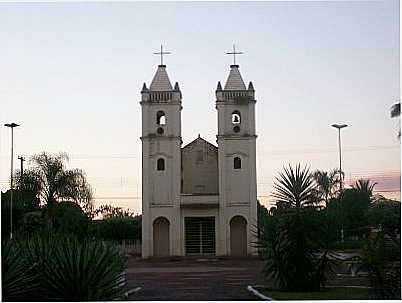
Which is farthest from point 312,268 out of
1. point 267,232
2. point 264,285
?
point 264,285

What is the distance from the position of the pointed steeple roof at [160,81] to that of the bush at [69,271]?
21.5m

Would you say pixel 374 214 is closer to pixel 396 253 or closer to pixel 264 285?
pixel 264 285

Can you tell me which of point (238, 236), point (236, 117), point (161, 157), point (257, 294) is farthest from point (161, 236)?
point (257, 294)

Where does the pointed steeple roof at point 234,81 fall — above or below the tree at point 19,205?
above

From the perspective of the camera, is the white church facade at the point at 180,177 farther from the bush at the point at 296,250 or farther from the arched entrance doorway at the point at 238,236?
the bush at the point at 296,250

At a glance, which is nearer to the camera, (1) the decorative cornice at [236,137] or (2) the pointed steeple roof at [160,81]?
(1) the decorative cornice at [236,137]

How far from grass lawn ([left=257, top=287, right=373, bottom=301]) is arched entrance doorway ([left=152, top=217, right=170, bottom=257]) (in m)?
17.2

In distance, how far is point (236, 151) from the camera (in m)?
31.7

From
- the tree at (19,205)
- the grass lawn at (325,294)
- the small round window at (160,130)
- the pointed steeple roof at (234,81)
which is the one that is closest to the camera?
the grass lawn at (325,294)

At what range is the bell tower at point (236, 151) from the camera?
1235 inches

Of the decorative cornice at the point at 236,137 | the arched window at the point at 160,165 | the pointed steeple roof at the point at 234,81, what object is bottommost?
the arched window at the point at 160,165

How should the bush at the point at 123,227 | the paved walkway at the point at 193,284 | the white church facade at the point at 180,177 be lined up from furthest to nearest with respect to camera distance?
1. the bush at the point at 123,227
2. the white church facade at the point at 180,177
3. the paved walkway at the point at 193,284

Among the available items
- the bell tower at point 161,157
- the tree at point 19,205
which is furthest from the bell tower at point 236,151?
the tree at point 19,205

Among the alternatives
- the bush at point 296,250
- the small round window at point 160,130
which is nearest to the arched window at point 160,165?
the small round window at point 160,130
